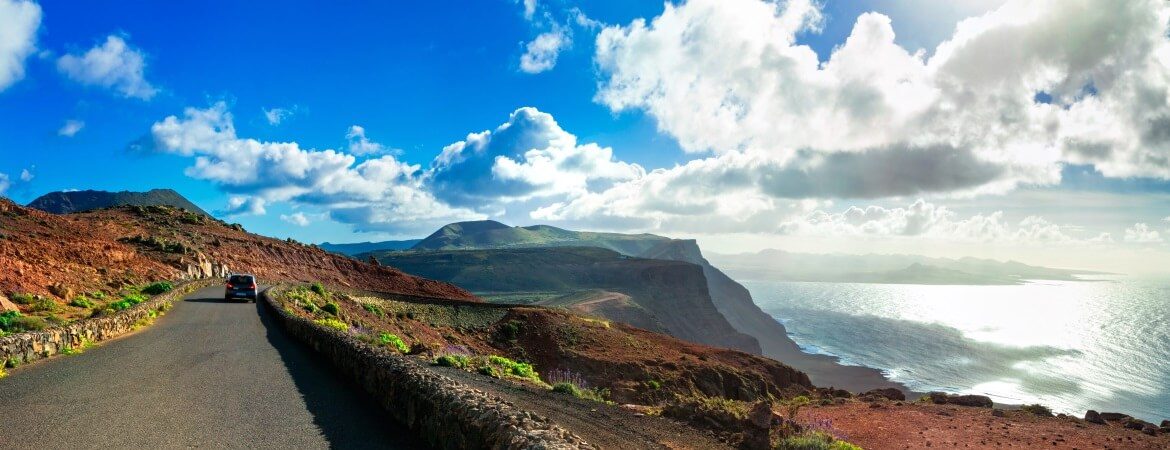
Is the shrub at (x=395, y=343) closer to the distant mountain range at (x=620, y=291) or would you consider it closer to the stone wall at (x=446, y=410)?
the stone wall at (x=446, y=410)

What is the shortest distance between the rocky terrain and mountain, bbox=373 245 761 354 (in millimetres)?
37523

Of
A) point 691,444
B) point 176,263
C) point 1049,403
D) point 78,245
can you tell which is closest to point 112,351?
point 691,444

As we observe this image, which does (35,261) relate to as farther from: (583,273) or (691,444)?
(583,273)

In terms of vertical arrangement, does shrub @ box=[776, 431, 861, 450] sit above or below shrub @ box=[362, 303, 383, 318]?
below

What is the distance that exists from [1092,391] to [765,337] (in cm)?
6971

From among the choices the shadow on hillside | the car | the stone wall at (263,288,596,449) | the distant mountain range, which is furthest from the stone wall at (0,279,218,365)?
the distant mountain range

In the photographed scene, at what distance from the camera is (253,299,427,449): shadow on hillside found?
335 inches

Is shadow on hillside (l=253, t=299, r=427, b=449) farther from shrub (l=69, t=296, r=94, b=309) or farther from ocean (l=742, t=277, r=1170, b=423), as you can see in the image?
ocean (l=742, t=277, r=1170, b=423)

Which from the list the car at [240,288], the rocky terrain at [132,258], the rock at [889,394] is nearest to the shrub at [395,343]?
the rocky terrain at [132,258]

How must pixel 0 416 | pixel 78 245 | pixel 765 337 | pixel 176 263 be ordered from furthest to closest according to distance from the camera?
1. pixel 765 337
2. pixel 176 263
3. pixel 78 245
4. pixel 0 416

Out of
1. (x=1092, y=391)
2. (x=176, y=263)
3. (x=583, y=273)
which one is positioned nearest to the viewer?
(x=176, y=263)

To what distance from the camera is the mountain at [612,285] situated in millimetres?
112294

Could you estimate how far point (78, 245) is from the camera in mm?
40750

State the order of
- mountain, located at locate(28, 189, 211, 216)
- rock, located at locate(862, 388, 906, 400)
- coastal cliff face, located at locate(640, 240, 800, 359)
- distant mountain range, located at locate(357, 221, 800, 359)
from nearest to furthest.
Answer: rock, located at locate(862, 388, 906, 400) < distant mountain range, located at locate(357, 221, 800, 359) < coastal cliff face, located at locate(640, 240, 800, 359) < mountain, located at locate(28, 189, 211, 216)
